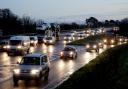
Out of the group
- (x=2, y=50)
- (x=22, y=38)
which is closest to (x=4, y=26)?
(x=2, y=50)

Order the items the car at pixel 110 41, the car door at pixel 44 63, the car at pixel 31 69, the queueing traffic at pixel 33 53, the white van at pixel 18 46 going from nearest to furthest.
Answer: the car at pixel 31 69, the queueing traffic at pixel 33 53, the car door at pixel 44 63, the white van at pixel 18 46, the car at pixel 110 41

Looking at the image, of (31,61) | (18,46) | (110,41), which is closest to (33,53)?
(31,61)

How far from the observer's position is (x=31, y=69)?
2688 centimetres

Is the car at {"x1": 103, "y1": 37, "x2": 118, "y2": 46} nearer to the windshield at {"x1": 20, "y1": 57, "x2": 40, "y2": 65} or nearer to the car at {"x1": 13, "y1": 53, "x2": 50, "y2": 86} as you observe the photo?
the car at {"x1": 13, "y1": 53, "x2": 50, "y2": 86}

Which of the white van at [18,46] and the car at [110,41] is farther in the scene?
the car at [110,41]

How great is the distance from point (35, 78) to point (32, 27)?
101783mm

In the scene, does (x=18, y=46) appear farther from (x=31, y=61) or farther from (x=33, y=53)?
(x=31, y=61)

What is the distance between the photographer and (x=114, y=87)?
20.1m

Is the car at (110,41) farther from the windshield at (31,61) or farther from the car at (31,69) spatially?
the windshield at (31,61)

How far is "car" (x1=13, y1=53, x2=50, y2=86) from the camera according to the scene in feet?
87.9

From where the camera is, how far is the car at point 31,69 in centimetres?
2680

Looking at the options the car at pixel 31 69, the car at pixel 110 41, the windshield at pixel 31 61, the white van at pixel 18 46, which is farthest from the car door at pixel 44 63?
the car at pixel 110 41

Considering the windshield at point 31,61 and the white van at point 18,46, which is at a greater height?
the windshield at point 31,61

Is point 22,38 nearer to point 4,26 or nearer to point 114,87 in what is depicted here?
point 114,87
